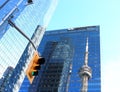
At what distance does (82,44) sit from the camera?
554 feet

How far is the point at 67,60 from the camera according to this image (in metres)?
152

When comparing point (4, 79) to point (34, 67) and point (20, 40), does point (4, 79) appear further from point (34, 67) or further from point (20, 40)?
point (34, 67)

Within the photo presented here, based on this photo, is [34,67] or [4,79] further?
[4,79]

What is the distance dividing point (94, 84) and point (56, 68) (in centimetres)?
2411

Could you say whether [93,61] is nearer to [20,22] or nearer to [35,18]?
[35,18]

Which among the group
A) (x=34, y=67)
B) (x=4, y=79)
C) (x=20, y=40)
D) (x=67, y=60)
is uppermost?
(x=67, y=60)

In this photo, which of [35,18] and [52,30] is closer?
[35,18]

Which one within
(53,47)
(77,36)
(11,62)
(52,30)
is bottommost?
(11,62)

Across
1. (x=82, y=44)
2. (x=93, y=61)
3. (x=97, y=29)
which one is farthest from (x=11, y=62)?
(x=97, y=29)

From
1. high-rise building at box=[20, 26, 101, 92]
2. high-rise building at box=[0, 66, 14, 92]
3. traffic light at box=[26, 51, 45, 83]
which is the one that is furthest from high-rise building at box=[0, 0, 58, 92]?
traffic light at box=[26, 51, 45, 83]

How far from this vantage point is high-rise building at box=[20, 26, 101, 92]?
5251 inches

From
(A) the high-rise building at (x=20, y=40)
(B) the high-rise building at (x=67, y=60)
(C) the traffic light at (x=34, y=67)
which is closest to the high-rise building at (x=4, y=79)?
(A) the high-rise building at (x=20, y=40)

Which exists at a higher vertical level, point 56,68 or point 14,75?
point 56,68

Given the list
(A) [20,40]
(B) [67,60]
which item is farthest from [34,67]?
(B) [67,60]
